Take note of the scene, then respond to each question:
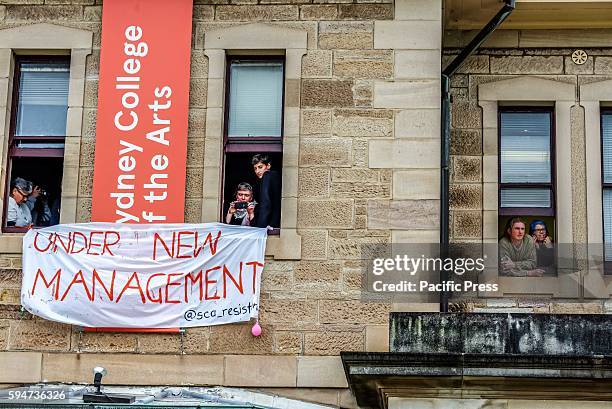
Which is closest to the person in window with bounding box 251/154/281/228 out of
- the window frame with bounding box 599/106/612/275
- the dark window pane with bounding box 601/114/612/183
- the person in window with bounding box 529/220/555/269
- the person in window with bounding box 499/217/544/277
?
the person in window with bounding box 499/217/544/277

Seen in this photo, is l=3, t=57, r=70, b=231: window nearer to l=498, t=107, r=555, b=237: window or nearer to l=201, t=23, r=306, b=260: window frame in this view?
l=201, t=23, r=306, b=260: window frame

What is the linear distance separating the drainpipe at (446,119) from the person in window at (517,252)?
43.0 inches

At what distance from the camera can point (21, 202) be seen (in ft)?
46.0

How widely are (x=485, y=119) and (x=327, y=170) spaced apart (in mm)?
2454

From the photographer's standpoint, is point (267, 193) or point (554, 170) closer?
point (267, 193)

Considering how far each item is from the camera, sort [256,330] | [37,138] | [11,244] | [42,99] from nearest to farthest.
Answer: [256,330] → [11,244] → [37,138] → [42,99]

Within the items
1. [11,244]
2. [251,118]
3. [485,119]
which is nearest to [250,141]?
[251,118]

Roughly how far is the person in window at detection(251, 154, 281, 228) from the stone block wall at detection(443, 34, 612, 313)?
6.95 feet

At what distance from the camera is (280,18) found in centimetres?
1413

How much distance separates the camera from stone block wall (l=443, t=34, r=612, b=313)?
48.0 feet

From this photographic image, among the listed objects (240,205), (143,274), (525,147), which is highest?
(525,147)

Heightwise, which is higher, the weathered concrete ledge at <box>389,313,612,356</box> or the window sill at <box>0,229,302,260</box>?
the window sill at <box>0,229,302,260</box>

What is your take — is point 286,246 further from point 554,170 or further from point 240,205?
point 554,170

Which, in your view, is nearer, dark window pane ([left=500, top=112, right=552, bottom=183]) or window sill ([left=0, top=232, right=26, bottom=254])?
window sill ([left=0, top=232, right=26, bottom=254])
